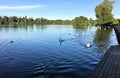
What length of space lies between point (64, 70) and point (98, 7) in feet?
308

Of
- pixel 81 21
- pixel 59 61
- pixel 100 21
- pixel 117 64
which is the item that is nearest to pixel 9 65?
pixel 59 61

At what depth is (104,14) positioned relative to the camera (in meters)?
104

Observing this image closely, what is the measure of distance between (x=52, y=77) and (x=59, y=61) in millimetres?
6473

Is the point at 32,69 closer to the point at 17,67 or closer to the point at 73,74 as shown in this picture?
the point at 17,67

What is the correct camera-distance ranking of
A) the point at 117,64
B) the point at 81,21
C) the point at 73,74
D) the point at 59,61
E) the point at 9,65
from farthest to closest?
1. the point at 81,21
2. the point at 59,61
3. the point at 9,65
4. the point at 73,74
5. the point at 117,64

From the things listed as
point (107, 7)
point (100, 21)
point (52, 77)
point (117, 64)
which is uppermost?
point (107, 7)

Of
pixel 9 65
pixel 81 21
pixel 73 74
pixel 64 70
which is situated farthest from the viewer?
pixel 81 21

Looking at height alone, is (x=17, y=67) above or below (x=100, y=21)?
below

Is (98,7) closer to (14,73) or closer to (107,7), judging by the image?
(107,7)

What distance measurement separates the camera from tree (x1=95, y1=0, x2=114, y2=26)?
102750 mm

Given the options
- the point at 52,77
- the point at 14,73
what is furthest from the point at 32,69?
the point at 52,77

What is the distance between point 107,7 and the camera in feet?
339

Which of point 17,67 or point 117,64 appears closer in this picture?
point 117,64

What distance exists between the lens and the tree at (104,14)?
103 metres
